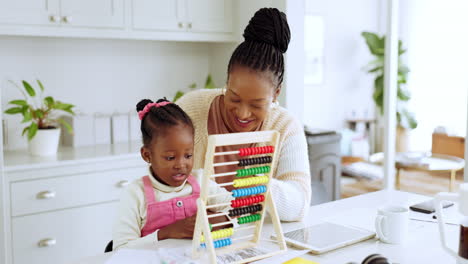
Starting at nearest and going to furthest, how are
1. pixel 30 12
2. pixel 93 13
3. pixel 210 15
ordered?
pixel 30 12, pixel 93 13, pixel 210 15

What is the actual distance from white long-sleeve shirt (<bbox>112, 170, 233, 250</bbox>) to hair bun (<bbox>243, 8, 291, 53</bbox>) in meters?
0.50

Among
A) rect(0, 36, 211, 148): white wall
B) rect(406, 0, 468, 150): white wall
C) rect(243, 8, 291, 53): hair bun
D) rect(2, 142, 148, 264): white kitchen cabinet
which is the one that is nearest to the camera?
rect(243, 8, 291, 53): hair bun

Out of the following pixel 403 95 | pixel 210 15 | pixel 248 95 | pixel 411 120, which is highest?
pixel 210 15

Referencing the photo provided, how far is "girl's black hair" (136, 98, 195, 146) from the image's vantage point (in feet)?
4.60

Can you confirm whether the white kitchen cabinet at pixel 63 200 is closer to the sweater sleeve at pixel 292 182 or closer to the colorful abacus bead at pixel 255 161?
the sweater sleeve at pixel 292 182

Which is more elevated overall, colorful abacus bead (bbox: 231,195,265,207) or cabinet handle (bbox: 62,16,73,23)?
cabinet handle (bbox: 62,16,73,23)

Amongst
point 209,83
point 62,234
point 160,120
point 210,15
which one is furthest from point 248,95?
point 209,83

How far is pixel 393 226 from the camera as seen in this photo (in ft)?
4.47

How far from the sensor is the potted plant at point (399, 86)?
6.23 m

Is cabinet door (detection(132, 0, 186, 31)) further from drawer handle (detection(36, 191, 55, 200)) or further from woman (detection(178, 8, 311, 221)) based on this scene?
woman (detection(178, 8, 311, 221))

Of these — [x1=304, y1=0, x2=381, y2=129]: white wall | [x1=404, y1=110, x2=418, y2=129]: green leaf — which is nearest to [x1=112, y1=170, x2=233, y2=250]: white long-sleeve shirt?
[x1=304, y1=0, x2=381, y2=129]: white wall

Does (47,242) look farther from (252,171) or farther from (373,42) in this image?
(373,42)

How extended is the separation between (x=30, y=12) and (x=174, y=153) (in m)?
1.87

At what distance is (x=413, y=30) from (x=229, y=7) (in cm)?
399
